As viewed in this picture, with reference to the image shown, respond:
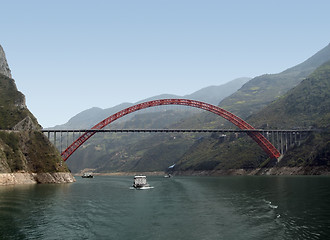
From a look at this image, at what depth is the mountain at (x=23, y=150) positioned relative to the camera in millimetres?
110031

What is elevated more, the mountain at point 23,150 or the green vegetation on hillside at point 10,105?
the green vegetation on hillside at point 10,105

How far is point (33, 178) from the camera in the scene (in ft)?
376

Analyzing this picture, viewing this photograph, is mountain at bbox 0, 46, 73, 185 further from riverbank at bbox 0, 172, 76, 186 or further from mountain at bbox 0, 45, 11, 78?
mountain at bbox 0, 45, 11, 78

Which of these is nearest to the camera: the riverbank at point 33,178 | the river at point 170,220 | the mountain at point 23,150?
the river at point 170,220

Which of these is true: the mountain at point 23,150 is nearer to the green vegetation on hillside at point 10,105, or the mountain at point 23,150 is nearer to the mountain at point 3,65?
the green vegetation on hillside at point 10,105

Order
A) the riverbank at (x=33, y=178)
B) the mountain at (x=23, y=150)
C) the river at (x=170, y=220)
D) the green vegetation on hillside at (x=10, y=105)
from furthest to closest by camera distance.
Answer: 1. the green vegetation on hillside at (x=10, y=105)
2. the mountain at (x=23, y=150)
3. the riverbank at (x=33, y=178)
4. the river at (x=170, y=220)

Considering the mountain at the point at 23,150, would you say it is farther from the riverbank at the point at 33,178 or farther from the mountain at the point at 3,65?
the mountain at the point at 3,65

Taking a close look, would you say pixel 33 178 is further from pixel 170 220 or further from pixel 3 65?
pixel 3 65

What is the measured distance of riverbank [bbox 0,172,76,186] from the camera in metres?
103

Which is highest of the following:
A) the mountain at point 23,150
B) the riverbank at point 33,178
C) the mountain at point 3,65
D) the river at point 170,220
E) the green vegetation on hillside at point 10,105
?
the mountain at point 3,65

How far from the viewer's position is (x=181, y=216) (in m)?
44.3

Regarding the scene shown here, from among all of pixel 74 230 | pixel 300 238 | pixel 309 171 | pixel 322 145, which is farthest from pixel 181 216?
pixel 322 145

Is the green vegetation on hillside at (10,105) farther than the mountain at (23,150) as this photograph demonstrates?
Yes

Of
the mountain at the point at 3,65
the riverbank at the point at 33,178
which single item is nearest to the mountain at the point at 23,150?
the riverbank at the point at 33,178
